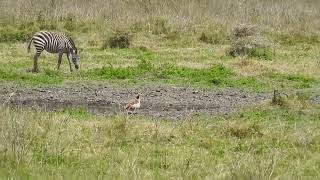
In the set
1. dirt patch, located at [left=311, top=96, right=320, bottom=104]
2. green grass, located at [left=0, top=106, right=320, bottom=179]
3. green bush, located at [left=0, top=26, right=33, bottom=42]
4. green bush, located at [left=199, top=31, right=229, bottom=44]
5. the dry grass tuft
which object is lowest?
green bush, located at [left=199, top=31, right=229, bottom=44]

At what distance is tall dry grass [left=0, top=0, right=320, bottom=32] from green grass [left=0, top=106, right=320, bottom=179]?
590 inches

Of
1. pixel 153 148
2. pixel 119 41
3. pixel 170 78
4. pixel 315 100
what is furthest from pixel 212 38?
pixel 153 148

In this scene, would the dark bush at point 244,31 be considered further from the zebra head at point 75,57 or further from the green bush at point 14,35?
the zebra head at point 75,57

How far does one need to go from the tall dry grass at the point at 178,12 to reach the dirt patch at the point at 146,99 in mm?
10471

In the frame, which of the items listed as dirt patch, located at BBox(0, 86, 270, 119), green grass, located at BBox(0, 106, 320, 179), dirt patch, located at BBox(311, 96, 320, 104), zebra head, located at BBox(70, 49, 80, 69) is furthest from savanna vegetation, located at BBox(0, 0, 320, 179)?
dirt patch, located at BBox(0, 86, 270, 119)

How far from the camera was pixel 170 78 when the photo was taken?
49.8 feet

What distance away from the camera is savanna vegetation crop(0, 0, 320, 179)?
6.25m

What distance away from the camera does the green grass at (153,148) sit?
5875mm

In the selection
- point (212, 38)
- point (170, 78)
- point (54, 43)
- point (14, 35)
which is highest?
point (54, 43)

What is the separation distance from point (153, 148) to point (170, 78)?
7923mm

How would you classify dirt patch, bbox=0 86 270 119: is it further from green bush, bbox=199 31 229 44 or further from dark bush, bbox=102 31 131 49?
green bush, bbox=199 31 229 44

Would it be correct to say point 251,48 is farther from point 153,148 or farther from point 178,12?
point 153,148

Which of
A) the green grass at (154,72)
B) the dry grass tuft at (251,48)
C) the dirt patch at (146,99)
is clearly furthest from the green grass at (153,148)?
the dry grass tuft at (251,48)

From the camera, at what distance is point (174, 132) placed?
8344 mm
